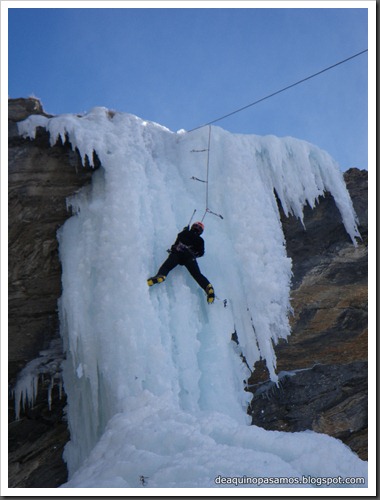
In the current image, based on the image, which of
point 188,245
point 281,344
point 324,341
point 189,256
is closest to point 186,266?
point 189,256

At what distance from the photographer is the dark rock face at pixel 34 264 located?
6.62 meters

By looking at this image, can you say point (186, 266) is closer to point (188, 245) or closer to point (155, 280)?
point (188, 245)

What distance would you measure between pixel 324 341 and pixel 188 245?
2676 millimetres

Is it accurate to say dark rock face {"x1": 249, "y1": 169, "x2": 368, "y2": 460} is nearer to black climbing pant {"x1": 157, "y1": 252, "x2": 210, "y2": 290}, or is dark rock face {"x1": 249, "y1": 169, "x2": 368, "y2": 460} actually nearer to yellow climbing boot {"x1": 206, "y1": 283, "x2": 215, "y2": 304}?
yellow climbing boot {"x1": 206, "y1": 283, "x2": 215, "y2": 304}

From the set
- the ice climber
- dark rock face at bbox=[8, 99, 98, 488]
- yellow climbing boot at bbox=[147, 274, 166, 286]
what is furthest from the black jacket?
dark rock face at bbox=[8, 99, 98, 488]

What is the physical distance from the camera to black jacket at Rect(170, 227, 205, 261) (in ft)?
20.2

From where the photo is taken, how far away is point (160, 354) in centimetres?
575

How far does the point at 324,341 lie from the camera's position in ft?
24.0

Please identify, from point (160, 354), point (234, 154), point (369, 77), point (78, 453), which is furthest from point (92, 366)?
point (369, 77)

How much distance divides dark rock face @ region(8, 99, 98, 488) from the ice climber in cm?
162

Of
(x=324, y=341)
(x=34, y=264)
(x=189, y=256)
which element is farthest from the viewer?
(x=324, y=341)

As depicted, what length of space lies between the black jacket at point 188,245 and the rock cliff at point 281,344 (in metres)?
1.64

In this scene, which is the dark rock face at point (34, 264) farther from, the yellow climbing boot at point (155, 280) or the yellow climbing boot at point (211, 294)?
the yellow climbing boot at point (211, 294)

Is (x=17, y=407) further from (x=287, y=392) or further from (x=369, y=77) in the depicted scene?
(x=369, y=77)
